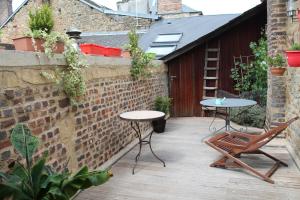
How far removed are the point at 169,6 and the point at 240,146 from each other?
379 inches

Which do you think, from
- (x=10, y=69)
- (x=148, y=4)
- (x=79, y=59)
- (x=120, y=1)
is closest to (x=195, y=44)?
(x=79, y=59)

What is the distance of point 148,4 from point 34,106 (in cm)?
1210

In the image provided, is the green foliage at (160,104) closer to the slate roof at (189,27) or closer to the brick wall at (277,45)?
the slate roof at (189,27)

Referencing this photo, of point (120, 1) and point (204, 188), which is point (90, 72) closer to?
point (204, 188)

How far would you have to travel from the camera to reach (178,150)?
5.30m

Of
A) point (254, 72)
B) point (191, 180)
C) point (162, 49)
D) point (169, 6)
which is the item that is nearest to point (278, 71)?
point (254, 72)

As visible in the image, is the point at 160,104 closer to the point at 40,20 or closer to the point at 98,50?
the point at 98,50

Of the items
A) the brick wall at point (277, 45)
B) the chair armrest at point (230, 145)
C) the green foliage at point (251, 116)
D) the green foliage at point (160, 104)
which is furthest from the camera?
the green foliage at point (160, 104)

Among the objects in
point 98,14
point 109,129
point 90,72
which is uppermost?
point 98,14

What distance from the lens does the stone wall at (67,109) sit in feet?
8.82

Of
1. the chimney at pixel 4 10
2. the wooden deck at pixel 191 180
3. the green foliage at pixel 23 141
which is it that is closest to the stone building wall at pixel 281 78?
the wooden deck at pixel 191 180

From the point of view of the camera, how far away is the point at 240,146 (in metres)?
4.17

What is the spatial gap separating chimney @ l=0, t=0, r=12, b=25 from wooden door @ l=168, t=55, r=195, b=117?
9.98m

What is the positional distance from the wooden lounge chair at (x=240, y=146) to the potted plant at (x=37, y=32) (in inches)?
101
